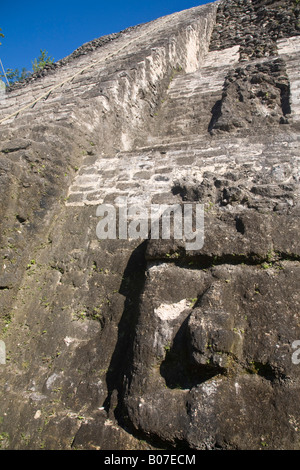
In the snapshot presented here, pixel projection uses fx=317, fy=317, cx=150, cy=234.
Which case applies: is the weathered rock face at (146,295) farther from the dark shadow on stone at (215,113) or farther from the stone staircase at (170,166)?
the dark shadow on stone at (215,113)

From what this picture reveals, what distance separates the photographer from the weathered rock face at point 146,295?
4.76 feet

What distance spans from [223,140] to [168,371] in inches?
81.3

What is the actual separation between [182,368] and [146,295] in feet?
1.48

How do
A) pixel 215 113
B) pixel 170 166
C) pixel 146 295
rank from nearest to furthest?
pixel 146 295, pixel 170 166, pixel 215 113

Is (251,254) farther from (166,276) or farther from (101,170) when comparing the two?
(101,170)

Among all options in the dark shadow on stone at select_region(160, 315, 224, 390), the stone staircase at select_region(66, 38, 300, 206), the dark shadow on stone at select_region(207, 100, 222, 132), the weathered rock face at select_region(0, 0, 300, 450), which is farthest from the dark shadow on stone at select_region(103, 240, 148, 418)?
the dark shadow on stone at select_region(207, 100, 222, 132)

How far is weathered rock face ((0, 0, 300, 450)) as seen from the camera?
4.76ft

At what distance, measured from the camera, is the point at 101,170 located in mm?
3068

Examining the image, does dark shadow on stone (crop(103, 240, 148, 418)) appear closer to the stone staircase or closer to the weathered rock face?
the weathered rock face

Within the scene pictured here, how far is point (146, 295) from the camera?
185 centimetres

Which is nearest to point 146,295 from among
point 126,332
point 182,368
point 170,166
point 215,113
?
point 126,332

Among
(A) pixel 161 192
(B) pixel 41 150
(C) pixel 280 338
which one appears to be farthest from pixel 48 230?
(C) pixel 280 338

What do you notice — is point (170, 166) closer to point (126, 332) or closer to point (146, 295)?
point (146, 295)

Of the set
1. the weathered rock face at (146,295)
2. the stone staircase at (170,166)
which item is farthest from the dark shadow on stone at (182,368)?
the stone staircase at (170,166)
